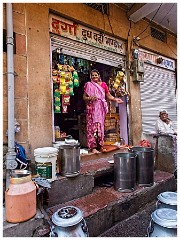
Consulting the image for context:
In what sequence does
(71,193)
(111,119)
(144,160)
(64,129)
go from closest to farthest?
(71,193) → (144,160) → (111,119) → (64,129)

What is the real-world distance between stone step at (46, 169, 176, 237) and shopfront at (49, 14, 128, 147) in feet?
5.50

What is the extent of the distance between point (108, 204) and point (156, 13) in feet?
23.0

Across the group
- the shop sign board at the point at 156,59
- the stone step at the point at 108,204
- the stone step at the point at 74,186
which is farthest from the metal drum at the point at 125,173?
the shop sign board at the point at 156,59

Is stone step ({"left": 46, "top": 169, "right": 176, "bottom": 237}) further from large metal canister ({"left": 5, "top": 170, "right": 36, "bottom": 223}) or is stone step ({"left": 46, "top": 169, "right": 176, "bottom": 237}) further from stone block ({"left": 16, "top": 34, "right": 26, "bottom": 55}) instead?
stone block ({"left": 16, "top": 34, "right": 26, "bottom": 55})

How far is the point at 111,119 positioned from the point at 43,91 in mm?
3211

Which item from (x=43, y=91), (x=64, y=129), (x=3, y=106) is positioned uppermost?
(x=43, y=91)

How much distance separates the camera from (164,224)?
2125mm

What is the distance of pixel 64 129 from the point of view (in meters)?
7.30

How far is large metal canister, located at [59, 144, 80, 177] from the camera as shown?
3.32 meters

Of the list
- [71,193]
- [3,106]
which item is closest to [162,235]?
[71,193]

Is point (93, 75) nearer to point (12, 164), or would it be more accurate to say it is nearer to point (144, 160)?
→ point (144, 160)

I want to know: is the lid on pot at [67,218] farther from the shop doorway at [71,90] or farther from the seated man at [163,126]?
the seated man at [163,126]

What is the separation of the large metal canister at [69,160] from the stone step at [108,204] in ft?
1.74

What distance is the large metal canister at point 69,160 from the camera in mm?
3324
